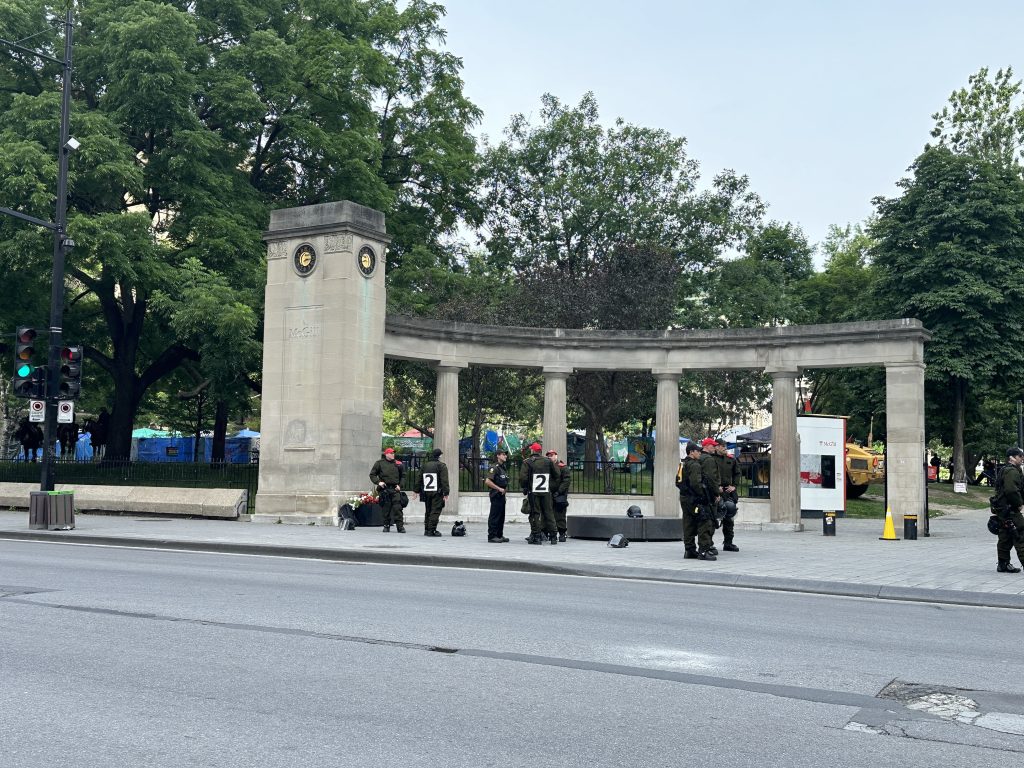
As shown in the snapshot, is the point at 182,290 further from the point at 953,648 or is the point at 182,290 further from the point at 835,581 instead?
the point at 953,648

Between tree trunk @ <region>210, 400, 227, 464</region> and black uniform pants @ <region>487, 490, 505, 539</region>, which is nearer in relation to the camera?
black uniform pants @ <region>487, 490, 505, 539</region>

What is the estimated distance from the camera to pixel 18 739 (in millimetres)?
5449

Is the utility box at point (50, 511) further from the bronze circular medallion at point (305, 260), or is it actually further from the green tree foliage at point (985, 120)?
the green tree foliage at point (985, 120)

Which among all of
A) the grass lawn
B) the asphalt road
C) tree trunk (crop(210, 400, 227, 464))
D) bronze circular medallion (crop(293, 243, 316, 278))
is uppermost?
bronze circular medallion (crop(293, 243, 316, 278))

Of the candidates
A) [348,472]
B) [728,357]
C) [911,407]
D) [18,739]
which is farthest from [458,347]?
[18,739]

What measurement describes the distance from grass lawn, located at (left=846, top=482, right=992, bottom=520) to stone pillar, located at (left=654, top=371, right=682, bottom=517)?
8650mm

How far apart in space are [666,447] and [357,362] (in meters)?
8.77

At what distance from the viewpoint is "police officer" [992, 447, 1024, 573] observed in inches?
587

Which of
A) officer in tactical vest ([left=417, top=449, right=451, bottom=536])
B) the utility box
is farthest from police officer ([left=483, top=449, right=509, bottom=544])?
the utility box

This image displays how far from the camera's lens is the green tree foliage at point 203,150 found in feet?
91.6

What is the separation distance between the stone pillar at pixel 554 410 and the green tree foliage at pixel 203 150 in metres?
8.00

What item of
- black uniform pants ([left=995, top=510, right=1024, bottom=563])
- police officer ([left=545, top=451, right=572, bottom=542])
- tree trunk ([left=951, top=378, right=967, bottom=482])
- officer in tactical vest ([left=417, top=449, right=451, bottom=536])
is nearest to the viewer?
black uniform pants ([left=995, top=510, right=1024, bottom=563])

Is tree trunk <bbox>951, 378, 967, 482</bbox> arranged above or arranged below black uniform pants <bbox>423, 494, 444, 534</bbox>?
above

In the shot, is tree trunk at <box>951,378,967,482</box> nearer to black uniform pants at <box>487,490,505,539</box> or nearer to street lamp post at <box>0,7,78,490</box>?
black uniform pants at <box>487,490,505,539</box>
